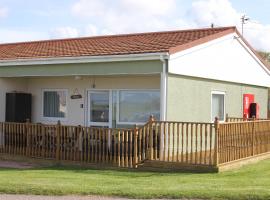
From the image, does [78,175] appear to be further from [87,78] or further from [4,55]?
[4,55]

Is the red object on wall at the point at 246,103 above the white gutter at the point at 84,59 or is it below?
below

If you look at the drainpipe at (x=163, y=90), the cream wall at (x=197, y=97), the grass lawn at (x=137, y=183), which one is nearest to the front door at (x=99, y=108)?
the cream wall at (x=197, y=97)

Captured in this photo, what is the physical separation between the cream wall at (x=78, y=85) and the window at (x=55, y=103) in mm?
176

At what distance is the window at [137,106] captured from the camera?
51.9 ft

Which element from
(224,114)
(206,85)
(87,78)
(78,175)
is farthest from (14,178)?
(224,114)

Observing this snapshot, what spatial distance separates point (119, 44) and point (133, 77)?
1322 millimetres

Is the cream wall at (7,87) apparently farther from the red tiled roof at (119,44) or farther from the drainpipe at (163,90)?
the drainpipe at (163,90)

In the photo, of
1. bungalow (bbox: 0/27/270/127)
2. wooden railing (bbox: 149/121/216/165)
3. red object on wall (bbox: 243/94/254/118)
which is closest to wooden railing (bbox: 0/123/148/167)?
wooden railing (bbox: 149/121/216/165)

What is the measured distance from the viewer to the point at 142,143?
13.8m

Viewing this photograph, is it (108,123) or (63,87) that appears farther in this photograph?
(63,87)

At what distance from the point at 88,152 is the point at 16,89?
5260 mm

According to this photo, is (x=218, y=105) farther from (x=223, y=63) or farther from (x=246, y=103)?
(x=246, y=103)

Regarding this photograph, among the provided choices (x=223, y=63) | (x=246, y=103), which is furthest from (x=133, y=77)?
(x=246, y=103)

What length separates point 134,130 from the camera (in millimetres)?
13523
